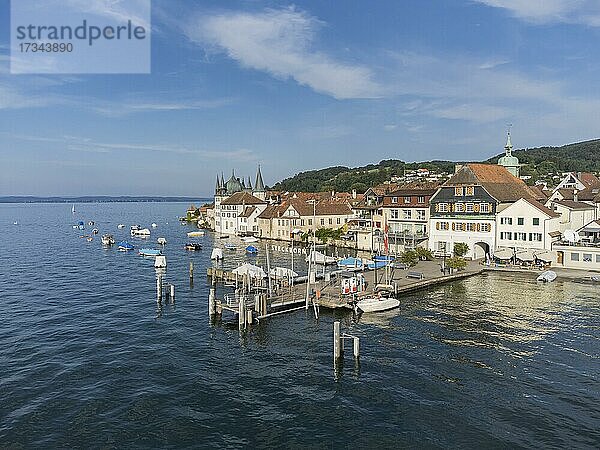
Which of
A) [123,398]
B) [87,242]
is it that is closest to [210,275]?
[123,398]

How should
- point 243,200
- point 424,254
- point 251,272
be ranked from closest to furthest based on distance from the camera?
point 251,272
point 424,254
point 243,200

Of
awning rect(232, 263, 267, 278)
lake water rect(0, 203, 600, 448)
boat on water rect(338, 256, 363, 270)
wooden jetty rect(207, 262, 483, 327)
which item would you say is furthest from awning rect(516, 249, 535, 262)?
awning rect(232, 263, 267, 278)

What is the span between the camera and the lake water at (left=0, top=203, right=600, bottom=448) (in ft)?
73.6

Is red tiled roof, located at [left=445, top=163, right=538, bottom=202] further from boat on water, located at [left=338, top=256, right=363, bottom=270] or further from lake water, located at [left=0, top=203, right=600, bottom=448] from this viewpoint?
lake water, located at [left=0, top=203, right=600, bottom=448]

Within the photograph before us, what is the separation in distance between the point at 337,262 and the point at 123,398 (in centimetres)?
4040

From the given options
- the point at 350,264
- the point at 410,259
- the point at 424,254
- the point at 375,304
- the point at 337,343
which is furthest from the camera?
the point at 424,254

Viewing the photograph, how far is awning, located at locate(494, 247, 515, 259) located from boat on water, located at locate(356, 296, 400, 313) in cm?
2263

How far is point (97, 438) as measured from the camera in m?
22.1

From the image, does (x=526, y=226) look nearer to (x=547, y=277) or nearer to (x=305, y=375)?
(x=547, y=277)

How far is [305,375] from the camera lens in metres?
28.5

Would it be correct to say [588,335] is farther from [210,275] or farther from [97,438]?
[210,275]

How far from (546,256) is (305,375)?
39.3m

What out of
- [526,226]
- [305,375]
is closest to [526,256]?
[526,226]

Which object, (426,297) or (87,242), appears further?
(87,242)
